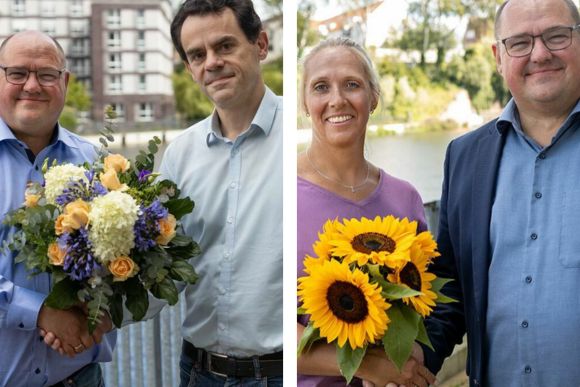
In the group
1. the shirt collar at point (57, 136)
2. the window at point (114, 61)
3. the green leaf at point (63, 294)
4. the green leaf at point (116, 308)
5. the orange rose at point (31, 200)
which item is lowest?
the green leaf at point (116, 308)

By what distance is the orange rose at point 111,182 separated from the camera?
5.73 feet

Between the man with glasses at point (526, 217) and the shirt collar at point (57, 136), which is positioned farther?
the shirt collar at point (57, 136)

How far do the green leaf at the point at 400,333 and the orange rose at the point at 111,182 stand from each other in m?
0.73

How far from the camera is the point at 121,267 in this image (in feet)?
5.46

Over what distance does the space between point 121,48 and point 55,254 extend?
20.7 ft

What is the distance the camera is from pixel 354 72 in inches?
72.2

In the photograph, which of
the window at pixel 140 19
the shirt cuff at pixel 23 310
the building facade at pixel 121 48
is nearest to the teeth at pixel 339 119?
the shirt cuff at pixel 23 310

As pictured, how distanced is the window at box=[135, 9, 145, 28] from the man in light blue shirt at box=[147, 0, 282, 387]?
4.72 m

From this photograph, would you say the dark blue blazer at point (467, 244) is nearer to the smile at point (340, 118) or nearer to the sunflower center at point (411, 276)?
the sunflower center at point (411, 276)

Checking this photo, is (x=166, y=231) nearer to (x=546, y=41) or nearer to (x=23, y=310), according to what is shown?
(x=23, y=310)

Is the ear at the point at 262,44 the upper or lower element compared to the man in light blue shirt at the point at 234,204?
upper

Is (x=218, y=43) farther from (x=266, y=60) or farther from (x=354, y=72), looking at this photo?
(x=354, y=72)

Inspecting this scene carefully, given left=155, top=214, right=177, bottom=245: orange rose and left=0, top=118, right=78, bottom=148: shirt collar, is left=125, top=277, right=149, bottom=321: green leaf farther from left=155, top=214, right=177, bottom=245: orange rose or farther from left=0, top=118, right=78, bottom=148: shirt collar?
left=0, top=118, right=78, bottom=148: shirt collar

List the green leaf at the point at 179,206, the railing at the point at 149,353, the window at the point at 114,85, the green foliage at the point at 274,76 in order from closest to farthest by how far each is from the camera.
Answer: the green leaf at the point at 179,206
the green foliage at the point at 274,76
the railing at the point at 149,353
the window at the point at 114,85
